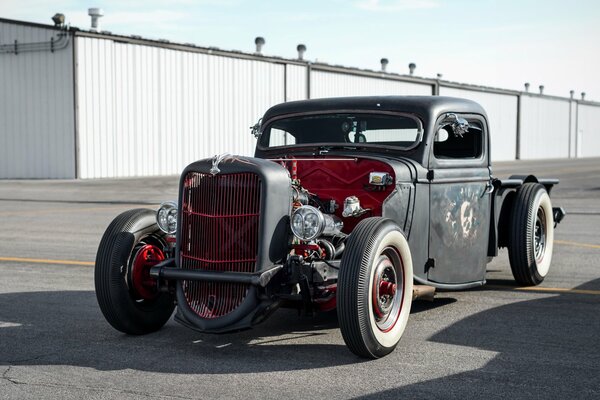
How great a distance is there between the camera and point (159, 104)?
31.4 meters

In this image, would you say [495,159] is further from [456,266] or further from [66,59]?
[456,266]

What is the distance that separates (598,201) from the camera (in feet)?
65.5

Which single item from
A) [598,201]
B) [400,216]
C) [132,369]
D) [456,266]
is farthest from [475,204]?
A: [598,201]

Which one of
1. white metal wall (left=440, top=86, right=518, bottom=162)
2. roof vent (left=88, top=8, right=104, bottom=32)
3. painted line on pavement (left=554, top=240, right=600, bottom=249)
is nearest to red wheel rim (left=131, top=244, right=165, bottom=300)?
painted line on pavement (left=554, top=240, right=600, bottom=249)

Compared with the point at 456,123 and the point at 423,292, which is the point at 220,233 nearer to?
the point at 423,292

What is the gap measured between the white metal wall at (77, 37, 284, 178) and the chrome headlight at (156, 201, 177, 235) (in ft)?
75.9

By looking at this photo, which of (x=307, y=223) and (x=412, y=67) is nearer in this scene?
(x=307, y=223)

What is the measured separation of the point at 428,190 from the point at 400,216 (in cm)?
44

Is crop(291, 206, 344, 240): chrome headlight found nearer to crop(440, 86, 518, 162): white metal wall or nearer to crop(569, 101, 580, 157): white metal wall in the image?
crop(440, 86, 518, 162): white metal wall

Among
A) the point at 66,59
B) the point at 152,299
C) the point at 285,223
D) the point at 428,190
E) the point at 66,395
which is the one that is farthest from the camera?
the point at 66,59

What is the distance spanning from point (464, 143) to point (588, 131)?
74.0 metres

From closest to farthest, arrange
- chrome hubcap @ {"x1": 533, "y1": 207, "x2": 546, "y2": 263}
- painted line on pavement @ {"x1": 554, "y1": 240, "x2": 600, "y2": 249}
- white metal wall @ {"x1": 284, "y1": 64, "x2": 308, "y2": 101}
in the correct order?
chrome hubcap @ {"x1": 533, "y1": 207, "x2": 546, "y2": 263}
painted line on pavement @ {"x1": 554, "y1": 240, "x2": 600, "y2": 249}
white metal wall @ {"x1": 284, "y1": 64, "x2": 308, "y2": 101}

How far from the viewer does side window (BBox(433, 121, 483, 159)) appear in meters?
7.25

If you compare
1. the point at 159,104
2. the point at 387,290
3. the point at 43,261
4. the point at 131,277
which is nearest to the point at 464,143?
the point at 387,290
